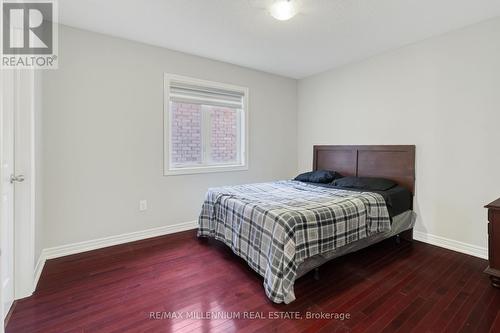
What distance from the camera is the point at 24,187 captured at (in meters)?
1.90

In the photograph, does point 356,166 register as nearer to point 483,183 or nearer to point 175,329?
point 483,183

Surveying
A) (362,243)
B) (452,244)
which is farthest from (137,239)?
(452,244)

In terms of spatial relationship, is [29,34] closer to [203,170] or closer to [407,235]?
[203,170]

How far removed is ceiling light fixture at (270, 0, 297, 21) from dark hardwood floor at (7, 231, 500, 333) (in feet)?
7.85

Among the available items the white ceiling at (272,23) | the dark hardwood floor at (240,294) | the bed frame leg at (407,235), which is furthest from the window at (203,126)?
the bed frame leg at (407,235)

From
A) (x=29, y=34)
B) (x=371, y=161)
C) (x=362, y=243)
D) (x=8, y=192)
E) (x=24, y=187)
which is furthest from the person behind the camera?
(x=371, y=161)

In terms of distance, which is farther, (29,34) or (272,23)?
(272,23)

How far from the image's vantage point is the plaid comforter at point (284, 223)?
6.11ft

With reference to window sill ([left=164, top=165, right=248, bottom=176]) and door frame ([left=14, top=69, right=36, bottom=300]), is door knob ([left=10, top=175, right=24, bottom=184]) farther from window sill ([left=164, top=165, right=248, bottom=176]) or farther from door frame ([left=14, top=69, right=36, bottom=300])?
window sill ([left=164, top=165, right=248, bottom=176])

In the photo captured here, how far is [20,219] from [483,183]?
13.9 ft

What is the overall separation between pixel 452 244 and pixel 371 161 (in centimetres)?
132

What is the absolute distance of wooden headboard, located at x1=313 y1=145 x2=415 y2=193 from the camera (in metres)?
3.11

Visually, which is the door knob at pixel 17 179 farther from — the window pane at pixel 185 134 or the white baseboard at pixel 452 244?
the white baseboard at pixel 452 244

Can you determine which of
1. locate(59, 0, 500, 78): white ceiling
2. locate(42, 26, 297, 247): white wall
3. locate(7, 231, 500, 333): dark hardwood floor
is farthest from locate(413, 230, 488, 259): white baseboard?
locate(42, 26, 297, 247): white wall
